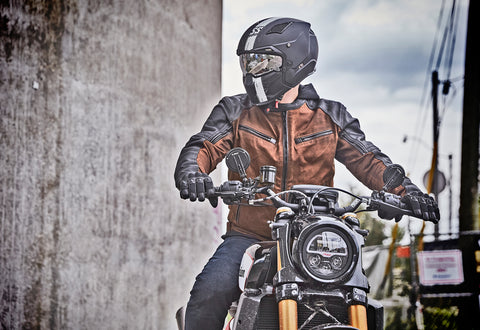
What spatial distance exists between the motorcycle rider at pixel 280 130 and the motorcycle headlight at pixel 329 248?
2.27ft

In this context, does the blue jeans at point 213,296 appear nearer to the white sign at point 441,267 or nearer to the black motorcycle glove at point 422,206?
the black motorcycle glove at point 422,206

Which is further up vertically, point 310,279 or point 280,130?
point 280,130

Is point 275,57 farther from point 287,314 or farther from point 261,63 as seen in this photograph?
point 287,314

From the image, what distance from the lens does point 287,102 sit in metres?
3.00

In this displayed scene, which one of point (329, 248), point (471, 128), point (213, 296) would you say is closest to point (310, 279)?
point (329, 248)

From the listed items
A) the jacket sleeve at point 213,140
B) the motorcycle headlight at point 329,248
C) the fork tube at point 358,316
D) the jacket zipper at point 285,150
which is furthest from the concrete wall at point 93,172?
the fork tube at point 358,316

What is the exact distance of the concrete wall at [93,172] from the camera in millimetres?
3668

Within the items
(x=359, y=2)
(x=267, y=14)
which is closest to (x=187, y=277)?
(x=267, y=14)

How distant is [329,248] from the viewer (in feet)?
6.61

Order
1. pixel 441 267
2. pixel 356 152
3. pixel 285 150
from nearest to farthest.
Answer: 1. pixel 285 150
2. pixel 356 152
3. pixel 441 267

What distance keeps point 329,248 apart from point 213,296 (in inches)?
24.3

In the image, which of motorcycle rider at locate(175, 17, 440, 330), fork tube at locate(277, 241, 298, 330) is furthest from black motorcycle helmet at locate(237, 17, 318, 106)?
fork tube at locate(277, 241, 298, 330)

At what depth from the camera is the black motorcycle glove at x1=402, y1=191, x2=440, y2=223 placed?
2453 mm

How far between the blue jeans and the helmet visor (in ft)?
3.62
